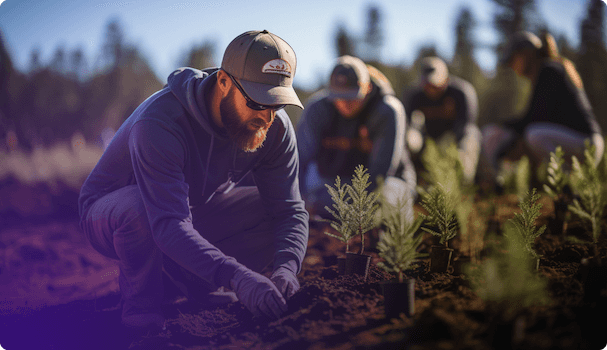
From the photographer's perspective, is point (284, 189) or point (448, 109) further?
point (448, 109)

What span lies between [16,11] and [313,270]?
201cm

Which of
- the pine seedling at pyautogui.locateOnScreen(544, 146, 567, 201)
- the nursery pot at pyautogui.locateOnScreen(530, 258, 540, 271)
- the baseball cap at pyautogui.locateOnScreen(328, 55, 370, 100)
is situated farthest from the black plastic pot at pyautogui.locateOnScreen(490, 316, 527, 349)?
the baseball cap at pyautogui.locateOnScreen(328, 55, 370, 100)

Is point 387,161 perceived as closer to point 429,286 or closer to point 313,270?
point 313,270

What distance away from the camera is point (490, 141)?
15.3 ft

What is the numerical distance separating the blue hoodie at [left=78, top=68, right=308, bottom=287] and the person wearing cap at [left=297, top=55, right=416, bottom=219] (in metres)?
0.83

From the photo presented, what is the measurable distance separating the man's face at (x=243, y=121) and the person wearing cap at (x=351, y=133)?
0.95 m

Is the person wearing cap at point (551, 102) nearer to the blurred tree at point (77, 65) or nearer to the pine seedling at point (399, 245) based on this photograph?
the pine seedling at point (399, 245)

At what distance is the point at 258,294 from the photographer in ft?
5.00

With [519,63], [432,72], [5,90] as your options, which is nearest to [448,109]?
[432,72]

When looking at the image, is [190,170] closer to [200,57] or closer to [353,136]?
[200,57]

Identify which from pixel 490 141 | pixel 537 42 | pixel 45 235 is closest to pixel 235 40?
pixel 45 235

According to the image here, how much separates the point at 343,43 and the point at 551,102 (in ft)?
6.16

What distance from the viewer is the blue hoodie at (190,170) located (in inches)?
63.1

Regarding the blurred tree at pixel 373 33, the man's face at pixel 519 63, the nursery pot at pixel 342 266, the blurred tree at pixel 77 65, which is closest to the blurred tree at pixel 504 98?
the man's face at pixel 519 63
